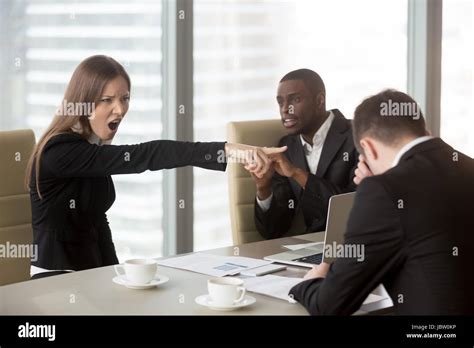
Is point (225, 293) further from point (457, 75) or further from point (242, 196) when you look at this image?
point (457, 75)

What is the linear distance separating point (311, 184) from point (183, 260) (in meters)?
0.86

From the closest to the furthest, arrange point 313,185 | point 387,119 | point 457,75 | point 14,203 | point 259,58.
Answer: point 387,119
point 14,203
point 313,185
point 259,58
point 457,75

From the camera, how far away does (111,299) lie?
2.22 metres

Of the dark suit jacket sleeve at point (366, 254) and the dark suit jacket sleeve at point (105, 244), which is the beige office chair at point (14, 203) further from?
the dark suit jacket sleeve at point (366, 254)

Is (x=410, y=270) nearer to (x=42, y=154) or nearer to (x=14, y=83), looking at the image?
(x=42, y=154)

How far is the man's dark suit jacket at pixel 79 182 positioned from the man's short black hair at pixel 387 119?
2.99 feet

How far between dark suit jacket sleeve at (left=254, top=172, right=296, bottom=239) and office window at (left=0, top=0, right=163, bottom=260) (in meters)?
0.95

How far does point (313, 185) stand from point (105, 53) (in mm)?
1355

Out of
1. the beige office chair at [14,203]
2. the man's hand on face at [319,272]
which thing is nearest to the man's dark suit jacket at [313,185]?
the beige office chair at [14,203]

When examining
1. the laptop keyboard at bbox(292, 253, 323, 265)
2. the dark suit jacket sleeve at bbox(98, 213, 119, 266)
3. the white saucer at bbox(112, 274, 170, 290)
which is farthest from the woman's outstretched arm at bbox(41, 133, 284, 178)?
the white saucer at bbox(112, 274, 170, 290)

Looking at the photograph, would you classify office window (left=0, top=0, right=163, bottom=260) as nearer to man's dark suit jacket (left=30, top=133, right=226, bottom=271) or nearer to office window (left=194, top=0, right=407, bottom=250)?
office window (left=194, top=0, right=407, bottom=250)

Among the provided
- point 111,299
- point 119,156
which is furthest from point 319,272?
point 119,156

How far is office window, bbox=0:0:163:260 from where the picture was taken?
12.3 ft

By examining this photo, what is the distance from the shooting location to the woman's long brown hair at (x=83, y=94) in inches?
118
